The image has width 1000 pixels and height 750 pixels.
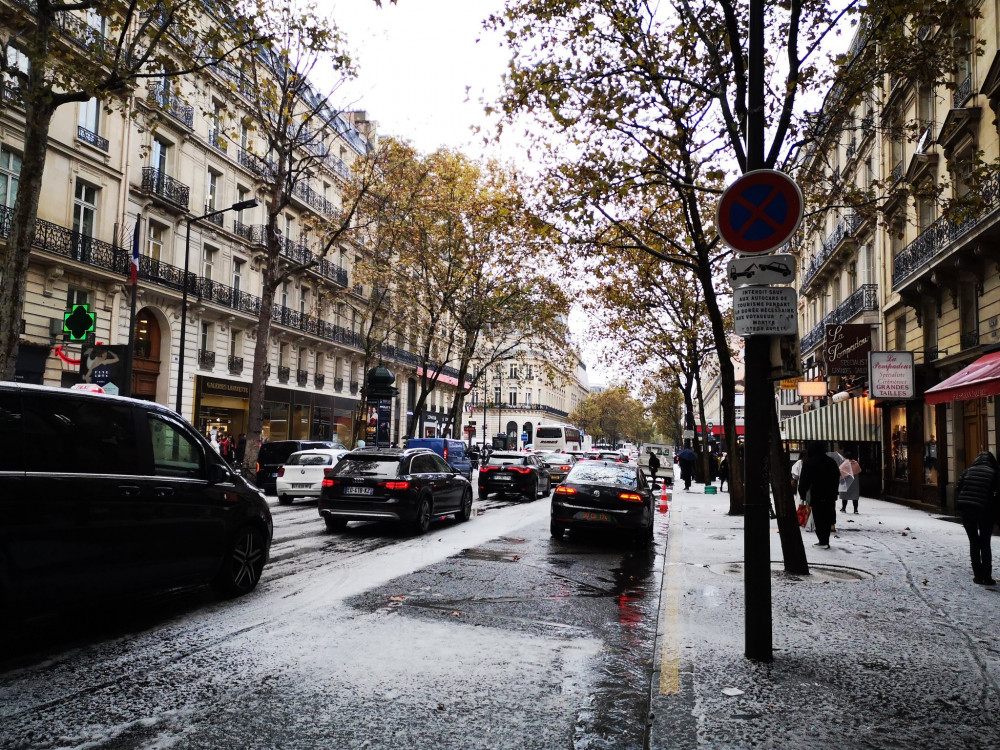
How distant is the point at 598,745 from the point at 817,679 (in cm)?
177

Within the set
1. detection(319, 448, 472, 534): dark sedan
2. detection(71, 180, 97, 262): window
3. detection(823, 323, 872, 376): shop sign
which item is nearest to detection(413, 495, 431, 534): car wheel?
detection(319, 448, 472, 534): dark sedan

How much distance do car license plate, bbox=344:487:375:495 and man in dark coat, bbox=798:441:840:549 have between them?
6.90 metres

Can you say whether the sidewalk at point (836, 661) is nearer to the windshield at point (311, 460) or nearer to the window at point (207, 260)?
the windshield at point (311, 460)

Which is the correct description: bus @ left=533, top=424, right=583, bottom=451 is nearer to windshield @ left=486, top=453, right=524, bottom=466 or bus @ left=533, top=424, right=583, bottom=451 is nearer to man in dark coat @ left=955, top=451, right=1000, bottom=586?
windshield @ left=486, top=453, right=524, bottom=466

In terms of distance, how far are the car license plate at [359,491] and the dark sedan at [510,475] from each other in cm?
1072

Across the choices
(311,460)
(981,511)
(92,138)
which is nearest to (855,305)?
(311,460)

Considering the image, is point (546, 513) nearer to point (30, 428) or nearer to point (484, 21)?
point (484, 21)

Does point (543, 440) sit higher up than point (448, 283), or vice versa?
point (448, 283)

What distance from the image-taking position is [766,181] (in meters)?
5.44

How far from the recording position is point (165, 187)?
96.0ft

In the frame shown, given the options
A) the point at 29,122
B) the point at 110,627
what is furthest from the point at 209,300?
the point at 110,627

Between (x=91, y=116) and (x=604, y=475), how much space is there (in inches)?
882

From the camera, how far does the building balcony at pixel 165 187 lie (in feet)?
92.2

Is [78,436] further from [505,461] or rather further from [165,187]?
[165,187]
